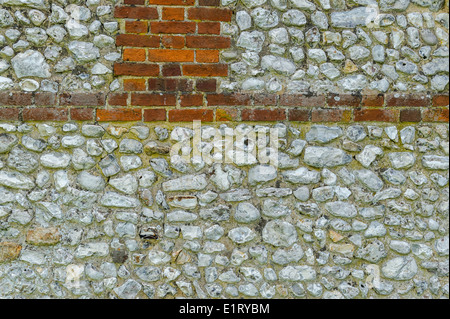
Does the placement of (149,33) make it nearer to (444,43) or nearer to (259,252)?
(259,252)

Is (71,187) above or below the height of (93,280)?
above

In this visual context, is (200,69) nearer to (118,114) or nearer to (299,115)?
(118,114)

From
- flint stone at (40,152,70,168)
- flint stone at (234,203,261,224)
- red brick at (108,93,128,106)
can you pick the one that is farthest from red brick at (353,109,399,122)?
flint stone at (40,152,70,168)

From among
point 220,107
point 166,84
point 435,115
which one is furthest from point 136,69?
point 435,115

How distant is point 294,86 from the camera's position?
2.72m

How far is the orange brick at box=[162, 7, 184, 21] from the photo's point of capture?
2.64m

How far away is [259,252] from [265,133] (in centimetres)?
72

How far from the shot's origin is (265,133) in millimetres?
2701

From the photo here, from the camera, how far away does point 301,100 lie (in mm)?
Answer: 2715

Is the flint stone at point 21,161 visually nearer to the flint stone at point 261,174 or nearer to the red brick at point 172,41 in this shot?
the red brick at point 172,41

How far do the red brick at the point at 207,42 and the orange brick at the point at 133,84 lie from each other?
14.1 inches

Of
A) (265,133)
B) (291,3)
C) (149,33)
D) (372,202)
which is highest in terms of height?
(291,3)

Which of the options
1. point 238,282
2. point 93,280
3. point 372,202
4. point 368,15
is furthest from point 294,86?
point 93,280

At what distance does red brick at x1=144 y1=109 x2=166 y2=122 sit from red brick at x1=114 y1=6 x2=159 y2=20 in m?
0.55
